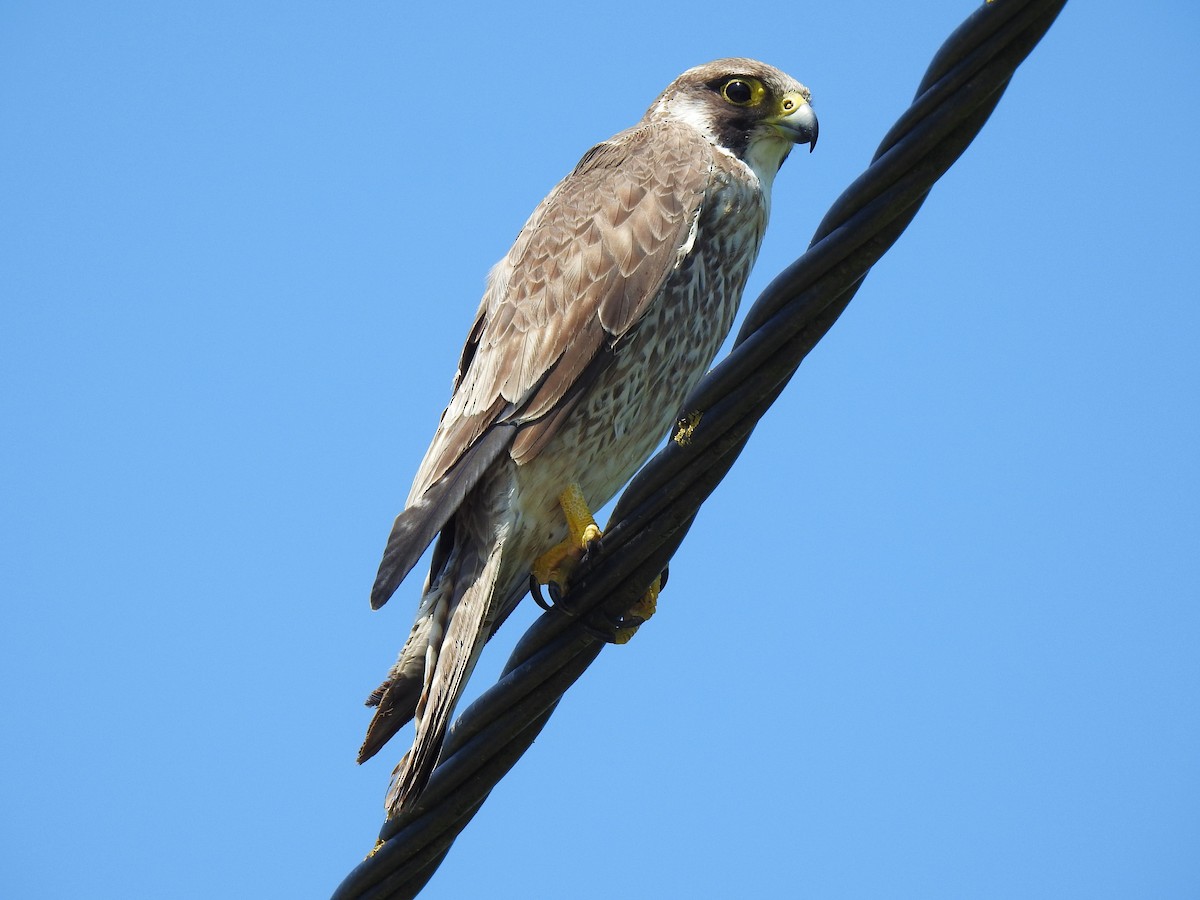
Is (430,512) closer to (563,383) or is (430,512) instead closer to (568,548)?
(568,548)

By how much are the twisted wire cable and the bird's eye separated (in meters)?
2.20

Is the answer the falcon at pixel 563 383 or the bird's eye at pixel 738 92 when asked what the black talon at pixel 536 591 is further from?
the bird's eye at pixel 738 92

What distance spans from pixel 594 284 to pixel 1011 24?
192 centimetres

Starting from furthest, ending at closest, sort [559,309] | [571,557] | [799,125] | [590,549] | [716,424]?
[799,125] → [559,309] → [571,557] → [590,549] → [716,424]

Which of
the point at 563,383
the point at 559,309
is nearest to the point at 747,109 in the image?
the point at 559,309

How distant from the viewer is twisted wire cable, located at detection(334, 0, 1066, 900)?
7.06 feet

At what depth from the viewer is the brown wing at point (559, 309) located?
145 inches

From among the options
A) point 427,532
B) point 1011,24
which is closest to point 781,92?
point 427,532

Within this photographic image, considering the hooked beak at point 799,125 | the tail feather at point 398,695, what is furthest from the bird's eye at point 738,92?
the tail feather at point 398,695

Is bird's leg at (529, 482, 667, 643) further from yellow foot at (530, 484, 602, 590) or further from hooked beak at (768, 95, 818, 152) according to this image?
hooked beak at (768, 95, 818, 152)

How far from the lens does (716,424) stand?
2459 millimetres

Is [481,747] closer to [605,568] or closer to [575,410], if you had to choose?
[605,568]

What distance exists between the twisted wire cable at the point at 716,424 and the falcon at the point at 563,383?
1.54 feet

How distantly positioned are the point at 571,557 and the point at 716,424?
4.36ft
